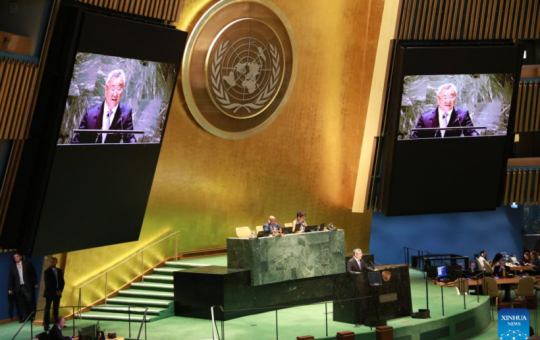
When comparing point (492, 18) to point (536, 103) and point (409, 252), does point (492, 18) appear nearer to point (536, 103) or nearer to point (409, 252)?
point (536, 103)

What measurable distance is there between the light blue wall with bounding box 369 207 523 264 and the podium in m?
7.46

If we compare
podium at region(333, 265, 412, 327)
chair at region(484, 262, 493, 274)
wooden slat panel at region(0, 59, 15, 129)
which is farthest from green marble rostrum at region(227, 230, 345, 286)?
wooden slat panel at region(0, 59, 15, 129)

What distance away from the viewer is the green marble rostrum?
15.1 meters

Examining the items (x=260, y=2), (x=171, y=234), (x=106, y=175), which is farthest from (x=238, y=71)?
(x=106, y=175)

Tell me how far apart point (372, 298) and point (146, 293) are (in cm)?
443

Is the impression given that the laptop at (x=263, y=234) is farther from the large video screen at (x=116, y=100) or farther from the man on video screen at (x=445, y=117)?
the man on video screen at (x=445, y=117)

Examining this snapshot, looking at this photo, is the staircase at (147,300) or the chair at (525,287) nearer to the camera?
the staircase at (147,300)

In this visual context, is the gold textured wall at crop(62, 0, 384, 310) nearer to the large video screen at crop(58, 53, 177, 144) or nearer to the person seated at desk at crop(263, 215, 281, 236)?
the large video screen at crop(58, 53, 177, 144)

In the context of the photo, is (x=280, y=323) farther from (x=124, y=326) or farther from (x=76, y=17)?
(x=76, y=17)

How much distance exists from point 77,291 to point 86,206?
2433mm

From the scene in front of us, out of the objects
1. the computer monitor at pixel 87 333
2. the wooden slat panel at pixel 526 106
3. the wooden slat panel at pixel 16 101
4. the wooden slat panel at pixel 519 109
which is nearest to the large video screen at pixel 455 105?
the wooden slat panel at pixel 519 109

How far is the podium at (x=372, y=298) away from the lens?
1434 cm

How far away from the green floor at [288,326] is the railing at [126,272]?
38.0 inches

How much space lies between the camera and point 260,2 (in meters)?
17.8
